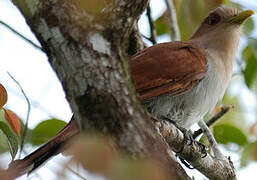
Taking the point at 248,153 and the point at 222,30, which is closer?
the point at 248,153

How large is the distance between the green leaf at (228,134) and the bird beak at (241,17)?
1031mm

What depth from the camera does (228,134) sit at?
3.45 m

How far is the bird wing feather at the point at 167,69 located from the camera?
3.08 meters

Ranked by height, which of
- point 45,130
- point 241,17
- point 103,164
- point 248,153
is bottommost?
point 248,153

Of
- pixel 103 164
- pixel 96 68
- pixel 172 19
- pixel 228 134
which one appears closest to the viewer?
pixel 103 164

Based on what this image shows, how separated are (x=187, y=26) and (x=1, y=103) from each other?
232cm

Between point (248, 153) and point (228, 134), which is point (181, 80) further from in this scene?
point (248, 153)

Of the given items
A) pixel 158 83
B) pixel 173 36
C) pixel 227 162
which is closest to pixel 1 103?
pixel 158 83

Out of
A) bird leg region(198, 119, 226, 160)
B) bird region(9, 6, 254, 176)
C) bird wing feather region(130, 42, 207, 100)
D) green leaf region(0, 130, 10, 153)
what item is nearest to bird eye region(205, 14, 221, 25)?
bird region(9, 6, 254, 176)

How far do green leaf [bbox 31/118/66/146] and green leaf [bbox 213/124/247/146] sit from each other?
3.98 feet

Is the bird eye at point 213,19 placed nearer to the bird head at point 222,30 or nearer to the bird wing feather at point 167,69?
the bird head at point 222,30

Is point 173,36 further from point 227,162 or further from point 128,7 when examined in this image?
point 128,7

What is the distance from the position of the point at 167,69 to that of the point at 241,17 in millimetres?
1077

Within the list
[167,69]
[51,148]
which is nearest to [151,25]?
[167,69]
